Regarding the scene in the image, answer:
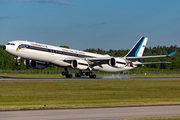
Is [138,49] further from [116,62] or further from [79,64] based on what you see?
[79,64]

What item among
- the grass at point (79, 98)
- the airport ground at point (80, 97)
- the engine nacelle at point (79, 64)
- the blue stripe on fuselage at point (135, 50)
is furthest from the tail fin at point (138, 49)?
the grass at point (79, 98)

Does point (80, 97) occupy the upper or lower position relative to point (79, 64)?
lower

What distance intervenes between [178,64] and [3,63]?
87.2 m

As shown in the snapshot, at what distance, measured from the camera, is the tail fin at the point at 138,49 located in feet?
241

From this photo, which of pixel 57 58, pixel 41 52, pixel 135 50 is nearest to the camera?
pixel 41 52

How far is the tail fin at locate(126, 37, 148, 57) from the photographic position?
2896 inches

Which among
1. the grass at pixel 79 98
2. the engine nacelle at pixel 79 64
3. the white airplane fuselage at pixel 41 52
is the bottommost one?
the grass at pixel 79 98

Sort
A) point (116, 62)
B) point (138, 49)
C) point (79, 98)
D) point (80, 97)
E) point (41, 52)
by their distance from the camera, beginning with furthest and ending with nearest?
point (138, 49) < point (116, 62) < point (41, 52) < point (80, 97) < point (79, 98)

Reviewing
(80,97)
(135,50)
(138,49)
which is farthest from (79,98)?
(138,49)

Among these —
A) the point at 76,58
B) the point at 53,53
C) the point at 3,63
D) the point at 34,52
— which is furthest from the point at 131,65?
the point at 3,63

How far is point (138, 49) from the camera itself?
7400cm

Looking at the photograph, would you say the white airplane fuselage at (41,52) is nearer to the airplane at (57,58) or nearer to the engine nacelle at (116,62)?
the airplane at (57,58)

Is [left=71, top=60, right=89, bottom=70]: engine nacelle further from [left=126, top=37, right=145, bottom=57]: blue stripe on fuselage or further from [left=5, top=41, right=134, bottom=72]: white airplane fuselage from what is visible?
[left=126, top=37, right=145, bottom=57]: blue stripe on fuselage

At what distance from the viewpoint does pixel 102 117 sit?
16.4 m
